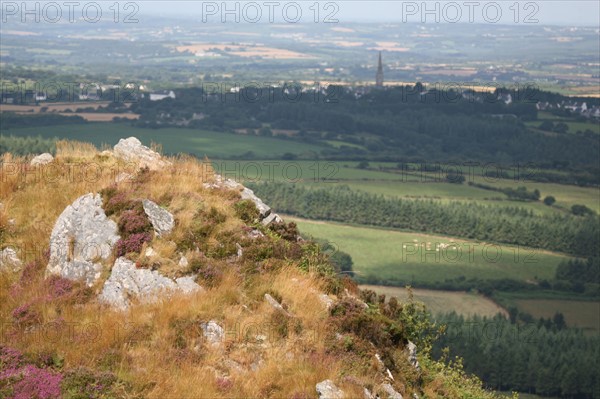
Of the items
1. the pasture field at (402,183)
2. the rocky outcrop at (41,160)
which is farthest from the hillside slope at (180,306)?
the pasture field at (402,183)

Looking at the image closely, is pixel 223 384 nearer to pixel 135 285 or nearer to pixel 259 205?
pixel 135 285

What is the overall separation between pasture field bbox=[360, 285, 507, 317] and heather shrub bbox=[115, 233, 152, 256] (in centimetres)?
6910

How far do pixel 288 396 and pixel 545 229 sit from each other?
120496mm

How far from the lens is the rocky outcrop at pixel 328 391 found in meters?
17.7

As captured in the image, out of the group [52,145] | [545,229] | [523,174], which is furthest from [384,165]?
[52,145]

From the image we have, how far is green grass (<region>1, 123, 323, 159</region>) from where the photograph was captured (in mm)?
165750

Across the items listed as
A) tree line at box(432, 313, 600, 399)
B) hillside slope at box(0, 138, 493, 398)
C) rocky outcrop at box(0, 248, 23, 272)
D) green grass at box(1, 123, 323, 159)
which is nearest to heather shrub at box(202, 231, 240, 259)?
hillside slope at box(0, 138, 493, 398)

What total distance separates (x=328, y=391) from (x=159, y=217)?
7.90m

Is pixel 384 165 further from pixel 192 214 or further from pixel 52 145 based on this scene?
pixel 192 214

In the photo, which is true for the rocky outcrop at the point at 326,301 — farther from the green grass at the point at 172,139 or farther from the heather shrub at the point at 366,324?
the green grass at the point at 172,139

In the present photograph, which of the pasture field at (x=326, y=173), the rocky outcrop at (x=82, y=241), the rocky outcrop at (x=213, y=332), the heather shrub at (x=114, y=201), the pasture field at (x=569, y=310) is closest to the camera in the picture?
the rocky outcrop at (x=213, y=332)

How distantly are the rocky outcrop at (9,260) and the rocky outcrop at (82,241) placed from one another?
1190 millimetres

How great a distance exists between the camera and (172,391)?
17.8m

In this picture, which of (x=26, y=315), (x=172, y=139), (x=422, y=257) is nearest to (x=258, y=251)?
(x=26, y=315)
